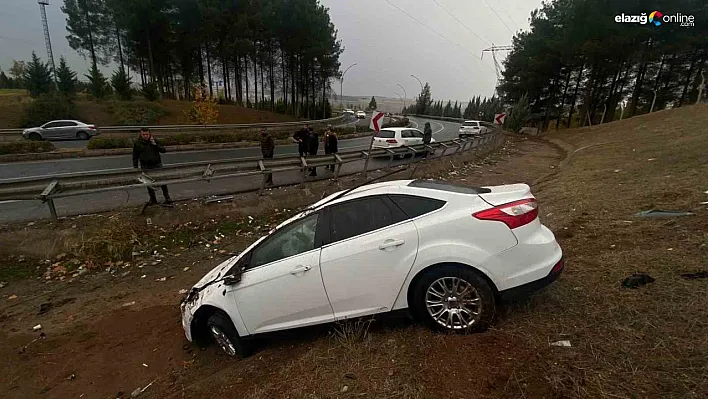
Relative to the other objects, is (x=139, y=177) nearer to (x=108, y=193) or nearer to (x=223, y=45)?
(x=108, y=193)

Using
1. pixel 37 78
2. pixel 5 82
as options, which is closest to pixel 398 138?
pixel 37 78

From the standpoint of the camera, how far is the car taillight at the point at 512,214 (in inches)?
115

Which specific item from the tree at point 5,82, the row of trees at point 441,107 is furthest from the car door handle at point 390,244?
the tree at point 5,82

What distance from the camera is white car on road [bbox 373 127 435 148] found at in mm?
17625

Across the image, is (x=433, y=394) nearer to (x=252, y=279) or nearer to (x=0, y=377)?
(x=252, y=279)

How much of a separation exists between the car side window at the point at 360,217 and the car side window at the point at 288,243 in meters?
0.23

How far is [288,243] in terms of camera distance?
3.40 metres

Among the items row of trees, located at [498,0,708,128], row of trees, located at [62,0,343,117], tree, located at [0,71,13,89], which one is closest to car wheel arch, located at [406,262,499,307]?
row of trees, located at [498,0,708,128]

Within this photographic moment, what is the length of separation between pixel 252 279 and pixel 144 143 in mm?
6032

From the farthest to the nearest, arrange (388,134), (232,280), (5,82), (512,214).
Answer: (5,82), (388,134), (232,280), (512,214)

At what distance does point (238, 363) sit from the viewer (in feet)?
11.9

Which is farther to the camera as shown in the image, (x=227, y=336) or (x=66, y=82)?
(x=66, y=82)

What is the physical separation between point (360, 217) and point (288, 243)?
77cm

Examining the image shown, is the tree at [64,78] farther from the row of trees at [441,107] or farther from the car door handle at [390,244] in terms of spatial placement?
the row of trees at [441,107]
